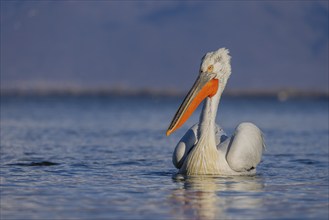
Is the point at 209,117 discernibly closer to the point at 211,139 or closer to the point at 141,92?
the point at 211,139

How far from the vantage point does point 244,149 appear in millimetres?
12070

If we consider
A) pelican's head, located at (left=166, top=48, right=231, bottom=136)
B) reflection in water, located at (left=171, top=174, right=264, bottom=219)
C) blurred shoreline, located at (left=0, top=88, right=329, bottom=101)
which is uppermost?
blurred shoreline, located at (left=0, top=88, right=329, bottom=101)

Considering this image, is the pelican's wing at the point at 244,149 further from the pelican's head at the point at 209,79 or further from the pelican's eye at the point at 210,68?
the pelican's eye at the point at 210,68

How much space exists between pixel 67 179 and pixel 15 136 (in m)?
10.2

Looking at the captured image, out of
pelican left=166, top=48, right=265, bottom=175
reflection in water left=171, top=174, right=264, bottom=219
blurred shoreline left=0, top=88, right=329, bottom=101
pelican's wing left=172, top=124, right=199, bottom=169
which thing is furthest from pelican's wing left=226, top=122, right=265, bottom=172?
blurred shoreline left=0, top=88, right=329, bottom=101

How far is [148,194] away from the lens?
10.7 metres

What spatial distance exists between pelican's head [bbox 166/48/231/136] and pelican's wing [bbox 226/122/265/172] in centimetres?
62

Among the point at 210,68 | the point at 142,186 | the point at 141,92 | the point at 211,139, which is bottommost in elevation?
the point at 142,186

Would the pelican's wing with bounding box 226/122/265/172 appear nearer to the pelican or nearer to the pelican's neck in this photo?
the pelican

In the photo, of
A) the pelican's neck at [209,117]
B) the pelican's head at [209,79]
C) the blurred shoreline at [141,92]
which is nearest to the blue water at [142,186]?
the pelican's neck at [209,117]

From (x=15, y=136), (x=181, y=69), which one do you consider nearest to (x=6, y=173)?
(x=15, y=136)

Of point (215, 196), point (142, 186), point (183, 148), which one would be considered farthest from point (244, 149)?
point (215, 196)

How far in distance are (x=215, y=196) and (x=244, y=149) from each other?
68.4 inches

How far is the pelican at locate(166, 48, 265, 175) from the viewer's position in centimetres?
1205
